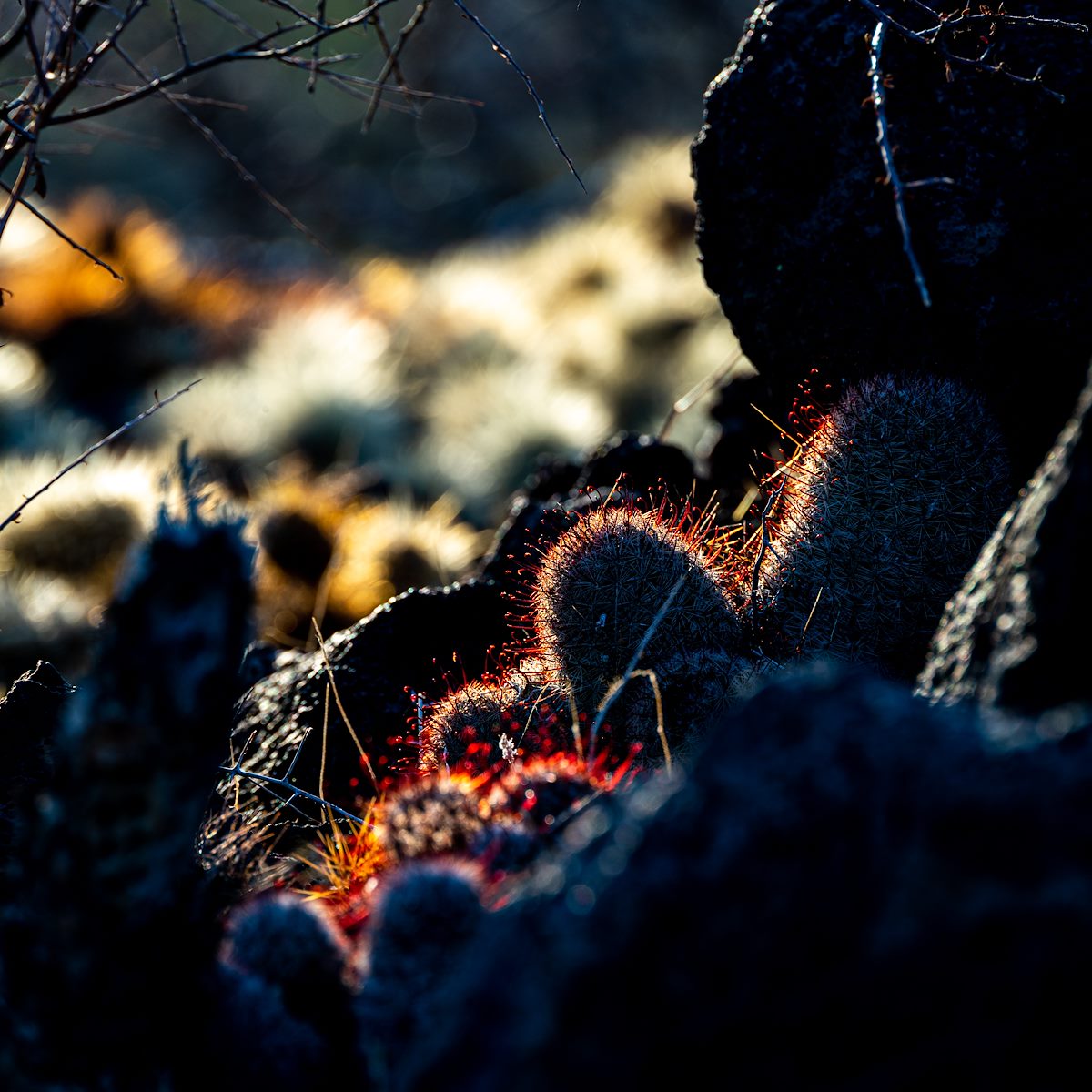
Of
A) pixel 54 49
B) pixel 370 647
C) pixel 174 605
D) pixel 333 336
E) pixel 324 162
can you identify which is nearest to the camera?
pixel 174 605

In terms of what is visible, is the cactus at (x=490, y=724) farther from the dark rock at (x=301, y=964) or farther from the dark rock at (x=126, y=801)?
the dark rock at (x=126, y=801)

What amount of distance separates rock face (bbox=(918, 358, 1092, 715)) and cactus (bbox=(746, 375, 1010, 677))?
985mm

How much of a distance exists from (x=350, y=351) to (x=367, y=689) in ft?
28.8

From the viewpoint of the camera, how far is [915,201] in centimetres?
322

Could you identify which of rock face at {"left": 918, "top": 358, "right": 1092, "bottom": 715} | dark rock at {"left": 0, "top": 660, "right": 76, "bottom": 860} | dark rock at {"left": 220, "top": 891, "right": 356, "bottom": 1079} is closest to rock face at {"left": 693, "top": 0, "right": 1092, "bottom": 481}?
rock face at {"left": 918, "top": 358, "right": 1092, "bottom": 715}

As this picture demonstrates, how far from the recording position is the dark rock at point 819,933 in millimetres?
1260

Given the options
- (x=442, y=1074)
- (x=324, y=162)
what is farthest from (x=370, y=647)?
(x=324, y=162)

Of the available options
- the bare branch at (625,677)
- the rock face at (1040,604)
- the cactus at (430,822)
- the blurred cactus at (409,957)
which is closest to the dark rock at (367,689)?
the bare branch at (625,677)

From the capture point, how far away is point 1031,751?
141 cm

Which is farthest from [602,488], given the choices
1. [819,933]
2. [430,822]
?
[819,933]

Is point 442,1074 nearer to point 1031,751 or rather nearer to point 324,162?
point 1031,751

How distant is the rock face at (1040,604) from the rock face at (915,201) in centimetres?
132

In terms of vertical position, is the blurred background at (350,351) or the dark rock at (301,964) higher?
the blurred background at (350,351)

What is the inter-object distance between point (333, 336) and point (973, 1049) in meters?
11.8
